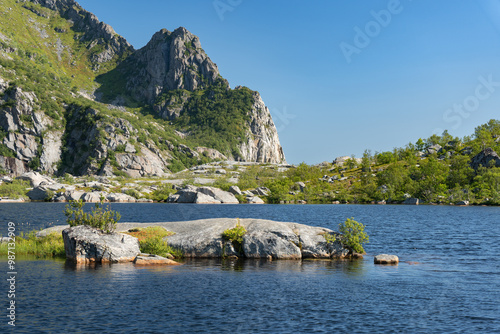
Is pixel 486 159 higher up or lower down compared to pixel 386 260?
higher up

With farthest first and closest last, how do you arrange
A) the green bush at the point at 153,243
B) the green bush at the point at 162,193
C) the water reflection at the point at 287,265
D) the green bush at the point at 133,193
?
the green bush at the point at 162,193 < the green bush at the point at 133,193 < the green bush at the point at 153,243 < the water reflection at the point at 287,265

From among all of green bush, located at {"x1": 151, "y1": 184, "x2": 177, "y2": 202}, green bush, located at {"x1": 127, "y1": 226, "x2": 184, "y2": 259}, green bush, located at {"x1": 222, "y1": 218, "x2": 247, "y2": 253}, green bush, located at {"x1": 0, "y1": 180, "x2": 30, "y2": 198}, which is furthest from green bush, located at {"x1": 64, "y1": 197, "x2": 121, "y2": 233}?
green bush, located at {"x1": 151, "y1": 184, "x2": 177, "y2": 202}

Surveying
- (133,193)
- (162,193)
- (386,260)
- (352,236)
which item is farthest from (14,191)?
(386,260)

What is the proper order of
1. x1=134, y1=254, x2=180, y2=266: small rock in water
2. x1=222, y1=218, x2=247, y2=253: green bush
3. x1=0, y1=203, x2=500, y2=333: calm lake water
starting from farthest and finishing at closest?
x1=222, y1=218, x2=247, y2=253: green bush → x1=134, y1=254, x2=180, y2=266: small rock in water → x1=0, y1=203, x2=500, y2=333: calm lake water

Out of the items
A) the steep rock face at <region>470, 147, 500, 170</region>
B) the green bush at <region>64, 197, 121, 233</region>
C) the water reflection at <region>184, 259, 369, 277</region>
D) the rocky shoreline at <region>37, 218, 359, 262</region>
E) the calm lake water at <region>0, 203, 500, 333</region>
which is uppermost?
the steep rock face at <region>470, 147, 500, 170</region>

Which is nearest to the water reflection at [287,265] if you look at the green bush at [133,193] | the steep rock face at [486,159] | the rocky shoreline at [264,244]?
the rocky shoreline at [264,244]

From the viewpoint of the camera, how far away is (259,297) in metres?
22.1

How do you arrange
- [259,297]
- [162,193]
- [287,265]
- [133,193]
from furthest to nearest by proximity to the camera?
[162,193] → [133,193] → [287,265] → [259,297]

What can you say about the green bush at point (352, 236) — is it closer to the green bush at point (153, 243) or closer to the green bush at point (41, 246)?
the green bush at point (153, 243)

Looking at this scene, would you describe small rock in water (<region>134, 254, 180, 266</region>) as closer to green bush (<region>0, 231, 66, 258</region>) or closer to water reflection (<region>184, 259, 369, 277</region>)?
water reflection (<region>184, 259, 369, 277</region>)

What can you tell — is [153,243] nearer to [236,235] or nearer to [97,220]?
[97,220]

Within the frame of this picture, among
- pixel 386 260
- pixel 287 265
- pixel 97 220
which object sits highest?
pixel 97 220

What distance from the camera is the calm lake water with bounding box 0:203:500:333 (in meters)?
17.2

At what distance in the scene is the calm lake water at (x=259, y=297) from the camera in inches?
675
